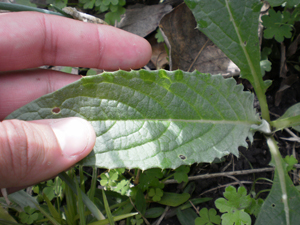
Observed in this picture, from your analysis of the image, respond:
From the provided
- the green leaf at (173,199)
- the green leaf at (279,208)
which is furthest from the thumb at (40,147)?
the green leaf at (279,208)

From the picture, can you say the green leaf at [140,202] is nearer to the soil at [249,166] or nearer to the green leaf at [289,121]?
the soil at [249,166]

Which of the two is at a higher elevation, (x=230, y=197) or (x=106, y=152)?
(x=106, y=152)

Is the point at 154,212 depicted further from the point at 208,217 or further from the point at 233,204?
the point at 233,204

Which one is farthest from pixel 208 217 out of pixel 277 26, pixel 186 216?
pixel 277 26

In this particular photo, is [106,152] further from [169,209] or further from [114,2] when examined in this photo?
[114,2]

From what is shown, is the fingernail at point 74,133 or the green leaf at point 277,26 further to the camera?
the green leaf at point 277,26

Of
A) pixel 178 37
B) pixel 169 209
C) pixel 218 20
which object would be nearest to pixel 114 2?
pixel 178 37

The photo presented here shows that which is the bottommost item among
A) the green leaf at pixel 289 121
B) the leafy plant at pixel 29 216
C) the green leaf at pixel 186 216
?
the green leaf at pixel 186 216
